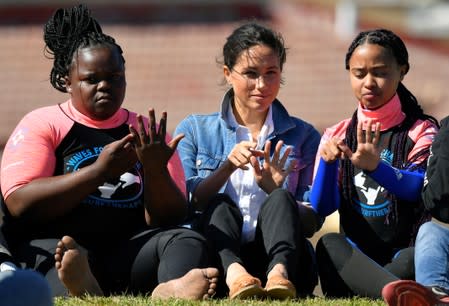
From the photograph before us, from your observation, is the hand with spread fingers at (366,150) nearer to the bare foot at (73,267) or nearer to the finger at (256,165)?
the finger at (256,165)

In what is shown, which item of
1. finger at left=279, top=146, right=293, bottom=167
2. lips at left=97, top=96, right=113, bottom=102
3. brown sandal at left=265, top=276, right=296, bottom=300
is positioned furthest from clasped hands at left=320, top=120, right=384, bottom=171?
lips at left=97, top=96, right=113, bottom=102

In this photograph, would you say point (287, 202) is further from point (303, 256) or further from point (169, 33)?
point (169, 33)

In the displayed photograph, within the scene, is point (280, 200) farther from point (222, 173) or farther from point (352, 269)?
point (352, 269)

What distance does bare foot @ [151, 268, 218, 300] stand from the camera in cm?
499

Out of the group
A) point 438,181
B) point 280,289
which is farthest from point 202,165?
point 438,181

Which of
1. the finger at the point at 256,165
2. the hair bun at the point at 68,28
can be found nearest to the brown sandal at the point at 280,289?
the finger at the point at 256,165

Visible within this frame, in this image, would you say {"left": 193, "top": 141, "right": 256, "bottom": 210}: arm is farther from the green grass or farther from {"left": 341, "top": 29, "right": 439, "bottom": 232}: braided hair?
the green grass

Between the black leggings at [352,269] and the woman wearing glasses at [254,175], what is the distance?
0.32 feet

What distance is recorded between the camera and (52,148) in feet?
17.8

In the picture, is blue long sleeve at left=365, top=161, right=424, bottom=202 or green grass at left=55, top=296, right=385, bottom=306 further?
blue long sleeve at left=365, top=161, right=424, bottom=202

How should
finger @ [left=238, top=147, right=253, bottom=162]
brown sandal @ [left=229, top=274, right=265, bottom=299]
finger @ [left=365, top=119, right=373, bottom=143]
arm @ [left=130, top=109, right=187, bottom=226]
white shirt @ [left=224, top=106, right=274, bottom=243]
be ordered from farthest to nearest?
white shirt @ [left=224, top=106, right=274, bottom=243], finger @ [left=238, top=147, right=253, bottom=162], finger @ [left=365, top=119, right=373, bottom=143], arm @ [left=130, top=109, right=187, bottom=226], brown sandal @ [left=229, top=274, right=265, bottom=299]

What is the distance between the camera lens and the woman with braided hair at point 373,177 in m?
5.35

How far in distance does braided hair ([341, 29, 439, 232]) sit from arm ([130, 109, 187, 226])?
90cm

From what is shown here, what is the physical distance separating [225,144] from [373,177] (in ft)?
3.08
